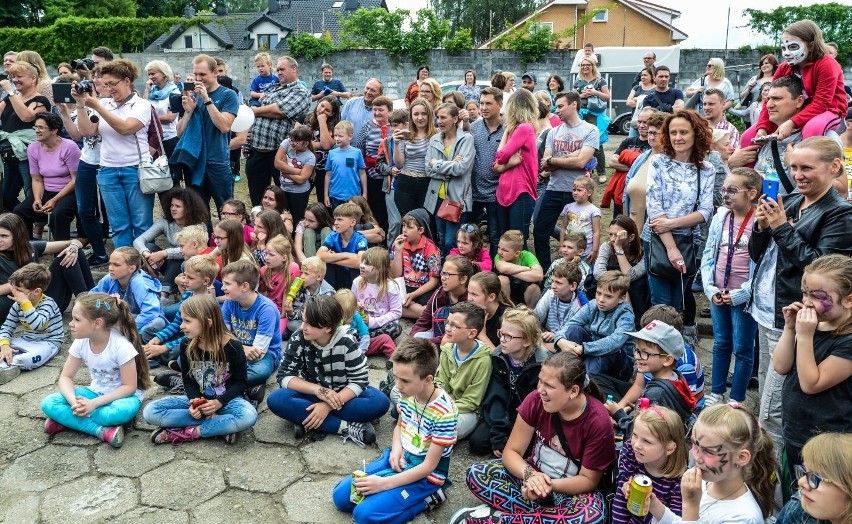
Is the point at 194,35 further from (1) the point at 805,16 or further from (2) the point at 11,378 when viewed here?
(2) the point at 11,378

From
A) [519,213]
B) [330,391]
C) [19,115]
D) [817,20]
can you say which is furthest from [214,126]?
[817,20]

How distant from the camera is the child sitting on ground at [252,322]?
494 cm

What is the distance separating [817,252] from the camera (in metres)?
3.59

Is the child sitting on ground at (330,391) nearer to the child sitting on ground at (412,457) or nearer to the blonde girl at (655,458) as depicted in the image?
the child sitting on ground at (412,457)

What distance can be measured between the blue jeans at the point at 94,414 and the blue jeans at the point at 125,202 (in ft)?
8.23

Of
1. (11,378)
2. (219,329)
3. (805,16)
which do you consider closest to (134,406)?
(219,329)

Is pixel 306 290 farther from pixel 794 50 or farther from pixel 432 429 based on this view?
pixel 794 50

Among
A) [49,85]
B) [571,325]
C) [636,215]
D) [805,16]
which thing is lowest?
[571,325]

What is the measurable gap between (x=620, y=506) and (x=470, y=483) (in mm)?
767

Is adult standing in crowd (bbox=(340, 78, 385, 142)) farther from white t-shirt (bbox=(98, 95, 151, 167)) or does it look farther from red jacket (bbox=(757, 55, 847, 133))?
red jacket (bbox=(757, 55, 847, 133))

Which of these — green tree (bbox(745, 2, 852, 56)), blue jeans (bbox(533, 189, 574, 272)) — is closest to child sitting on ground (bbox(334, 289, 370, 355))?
blue jeans (bbox(533, 189, 574, 272))

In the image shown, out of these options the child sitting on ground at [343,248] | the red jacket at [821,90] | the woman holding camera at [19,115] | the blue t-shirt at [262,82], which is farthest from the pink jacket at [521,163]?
the woman holding camera at [19,115]

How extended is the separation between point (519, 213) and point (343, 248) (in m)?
1.63

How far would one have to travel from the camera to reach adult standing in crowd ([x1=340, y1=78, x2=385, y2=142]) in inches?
323
